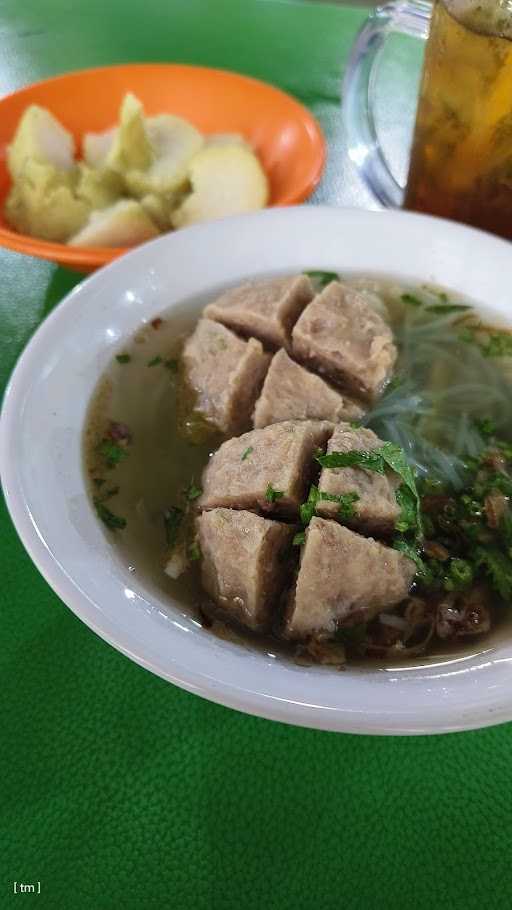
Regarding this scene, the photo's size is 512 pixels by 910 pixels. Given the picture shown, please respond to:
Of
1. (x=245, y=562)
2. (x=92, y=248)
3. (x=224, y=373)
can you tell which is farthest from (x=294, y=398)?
(x=92, y=248)

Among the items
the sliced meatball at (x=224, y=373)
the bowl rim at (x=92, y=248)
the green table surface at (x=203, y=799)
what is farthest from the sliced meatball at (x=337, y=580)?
the bowl rim at (x=92, y=248)

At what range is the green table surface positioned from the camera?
1.23 metres

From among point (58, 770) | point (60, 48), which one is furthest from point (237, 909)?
point (60, 48)

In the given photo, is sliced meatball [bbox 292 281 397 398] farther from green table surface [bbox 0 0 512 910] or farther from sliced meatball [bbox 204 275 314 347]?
green table surface [bbox 0 0 512 910]

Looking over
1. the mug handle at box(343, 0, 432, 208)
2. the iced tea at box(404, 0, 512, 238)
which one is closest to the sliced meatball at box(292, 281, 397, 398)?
the iced tea at box(404, 0, 512, 238)

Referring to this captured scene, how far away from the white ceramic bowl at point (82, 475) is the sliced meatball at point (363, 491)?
31 cm

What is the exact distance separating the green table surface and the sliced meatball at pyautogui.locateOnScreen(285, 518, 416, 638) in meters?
0.26

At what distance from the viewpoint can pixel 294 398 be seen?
1770mm

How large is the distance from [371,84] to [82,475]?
69.4 inches

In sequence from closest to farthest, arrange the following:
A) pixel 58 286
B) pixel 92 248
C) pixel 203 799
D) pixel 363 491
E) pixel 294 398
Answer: pixel 203 799 → pixel 363 491 → pixel 294 398 → pixel 92 248 → pixel 58 286

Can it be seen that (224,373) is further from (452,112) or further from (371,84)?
(371,84)

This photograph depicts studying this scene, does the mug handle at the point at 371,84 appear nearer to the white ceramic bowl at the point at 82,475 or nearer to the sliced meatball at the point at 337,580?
the white ceramic bowl at the point at 82,475

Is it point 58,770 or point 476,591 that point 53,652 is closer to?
point 58,770

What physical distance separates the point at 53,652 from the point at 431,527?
94 cm
